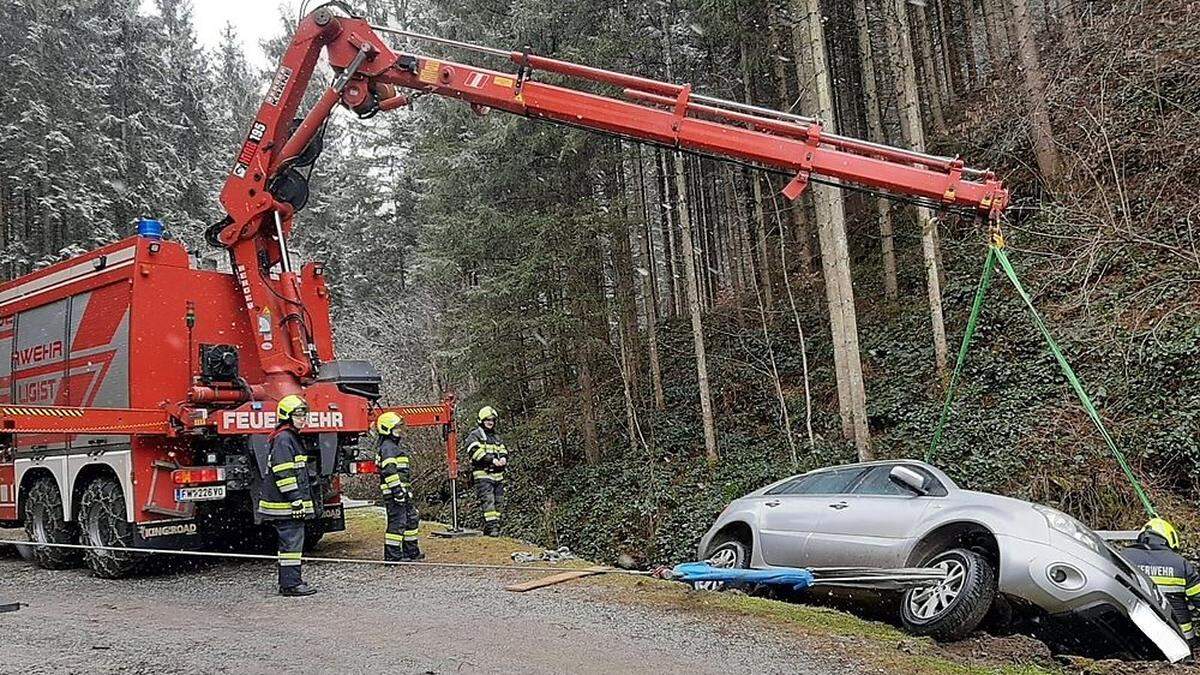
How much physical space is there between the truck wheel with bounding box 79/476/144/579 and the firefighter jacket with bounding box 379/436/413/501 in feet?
8.22

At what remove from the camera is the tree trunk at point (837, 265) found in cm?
1155

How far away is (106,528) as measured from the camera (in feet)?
29.0

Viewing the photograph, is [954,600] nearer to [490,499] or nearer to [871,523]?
[871,523]

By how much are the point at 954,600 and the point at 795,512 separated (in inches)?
73.5

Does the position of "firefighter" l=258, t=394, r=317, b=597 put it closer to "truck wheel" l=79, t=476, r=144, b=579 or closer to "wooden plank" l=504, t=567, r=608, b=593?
"wooden plank" l=504, t=567, r=608, b=593

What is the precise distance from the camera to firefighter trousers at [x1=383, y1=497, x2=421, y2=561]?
349 inches

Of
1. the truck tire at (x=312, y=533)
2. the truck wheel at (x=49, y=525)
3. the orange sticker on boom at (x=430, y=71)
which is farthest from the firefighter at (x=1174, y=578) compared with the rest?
the truck wheel at (x=49, y=525)

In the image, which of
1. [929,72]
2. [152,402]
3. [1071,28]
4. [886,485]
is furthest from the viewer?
[929,72]

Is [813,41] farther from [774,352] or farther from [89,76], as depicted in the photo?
[89,76]

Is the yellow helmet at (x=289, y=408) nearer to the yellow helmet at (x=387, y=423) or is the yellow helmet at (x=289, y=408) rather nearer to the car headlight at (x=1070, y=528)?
the yellow helmet at (x=387, y=423)

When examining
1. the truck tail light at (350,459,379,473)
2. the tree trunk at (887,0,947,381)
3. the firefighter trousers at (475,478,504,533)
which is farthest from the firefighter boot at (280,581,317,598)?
the tree trunk at (887,0,947,381)

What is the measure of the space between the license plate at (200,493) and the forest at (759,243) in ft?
22.1

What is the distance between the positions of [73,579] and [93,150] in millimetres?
18342

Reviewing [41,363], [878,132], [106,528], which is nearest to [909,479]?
[106,528]
